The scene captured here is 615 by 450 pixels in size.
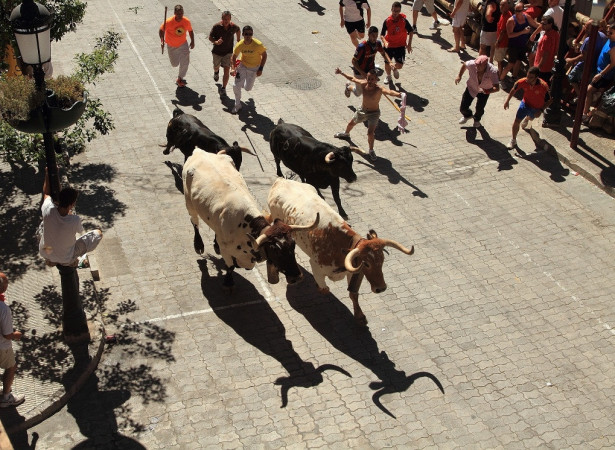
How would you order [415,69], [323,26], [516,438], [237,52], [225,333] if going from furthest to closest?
[323,26]
[415,69]
[237,52]
[225,333]
[516,438]

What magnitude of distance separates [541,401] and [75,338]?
6.12 meters

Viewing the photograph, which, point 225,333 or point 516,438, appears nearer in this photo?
point 516,438

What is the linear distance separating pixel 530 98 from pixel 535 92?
0.51 feet

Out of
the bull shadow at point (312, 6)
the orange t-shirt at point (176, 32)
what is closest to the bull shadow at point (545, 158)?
the orange t-shirt at point (176, 32)

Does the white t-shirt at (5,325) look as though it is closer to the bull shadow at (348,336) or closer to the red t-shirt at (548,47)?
the bull shadow at (348,336)

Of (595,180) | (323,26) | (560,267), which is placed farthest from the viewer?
(323,26)

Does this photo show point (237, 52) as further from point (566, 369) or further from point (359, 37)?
point (566, 369)

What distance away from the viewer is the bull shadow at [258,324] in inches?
436

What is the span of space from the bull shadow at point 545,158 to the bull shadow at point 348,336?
5839 mm

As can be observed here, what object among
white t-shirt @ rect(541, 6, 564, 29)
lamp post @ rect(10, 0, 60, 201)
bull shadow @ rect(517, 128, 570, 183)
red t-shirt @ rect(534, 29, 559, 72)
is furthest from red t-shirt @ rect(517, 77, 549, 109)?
lamp post @ rect(10, 0, 60, 201)

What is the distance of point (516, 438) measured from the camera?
33.2ft

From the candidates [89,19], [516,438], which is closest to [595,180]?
[516,438]

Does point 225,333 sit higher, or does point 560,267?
point 560,267

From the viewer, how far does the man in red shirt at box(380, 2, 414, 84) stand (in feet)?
62.0
